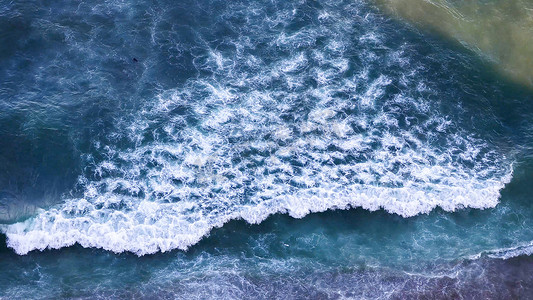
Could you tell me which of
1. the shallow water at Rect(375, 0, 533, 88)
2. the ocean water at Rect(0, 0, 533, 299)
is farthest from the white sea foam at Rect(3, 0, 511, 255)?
the shallow water at Rect(375, 0, 533, 88)

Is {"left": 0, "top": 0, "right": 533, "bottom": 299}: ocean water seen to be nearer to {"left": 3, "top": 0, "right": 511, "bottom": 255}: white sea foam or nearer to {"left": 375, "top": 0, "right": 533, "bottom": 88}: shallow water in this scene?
{"left": 3, "top": 0, "right": 511, "bottom": 255}: white sea foam

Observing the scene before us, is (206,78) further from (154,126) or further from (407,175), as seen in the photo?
(407,175)

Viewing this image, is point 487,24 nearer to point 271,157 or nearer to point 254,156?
point 271,157

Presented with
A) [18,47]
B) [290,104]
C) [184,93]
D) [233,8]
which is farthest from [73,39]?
[290,104]

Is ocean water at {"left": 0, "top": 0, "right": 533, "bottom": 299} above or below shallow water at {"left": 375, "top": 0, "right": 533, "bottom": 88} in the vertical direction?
below

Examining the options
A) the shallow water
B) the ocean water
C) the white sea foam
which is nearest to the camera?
the ocean water

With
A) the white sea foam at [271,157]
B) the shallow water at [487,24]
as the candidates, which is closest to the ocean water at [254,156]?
the white sea foam at [271,157]
